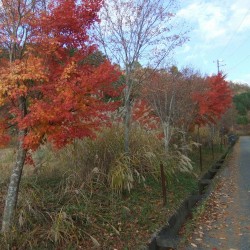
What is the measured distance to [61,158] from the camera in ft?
26.7

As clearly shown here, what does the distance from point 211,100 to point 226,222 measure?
1092cm

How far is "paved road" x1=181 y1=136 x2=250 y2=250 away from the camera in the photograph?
5.71 m

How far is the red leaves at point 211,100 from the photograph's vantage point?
15289 millimetres

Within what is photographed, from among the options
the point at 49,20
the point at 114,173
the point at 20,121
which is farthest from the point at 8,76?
the point at 114,173

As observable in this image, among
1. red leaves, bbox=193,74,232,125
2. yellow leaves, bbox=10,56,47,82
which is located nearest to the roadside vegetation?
yellow leaves, bbox=10,56,47,82

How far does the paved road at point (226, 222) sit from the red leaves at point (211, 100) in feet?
16.8

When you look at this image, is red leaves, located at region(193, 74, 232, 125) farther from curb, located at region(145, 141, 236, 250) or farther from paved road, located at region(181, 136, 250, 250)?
curb, located at region(145, 141, 236, 250)

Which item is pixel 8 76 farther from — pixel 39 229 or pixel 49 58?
pixel 39 229

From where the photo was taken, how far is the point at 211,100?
1703cm

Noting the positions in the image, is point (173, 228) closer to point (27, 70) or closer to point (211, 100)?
point (27, 70)

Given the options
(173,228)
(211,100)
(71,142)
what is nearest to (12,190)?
(71,142)

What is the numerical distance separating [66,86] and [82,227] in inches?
102

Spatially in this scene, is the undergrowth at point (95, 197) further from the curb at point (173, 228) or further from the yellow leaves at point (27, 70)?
the yellow leaves at point (27, 70)

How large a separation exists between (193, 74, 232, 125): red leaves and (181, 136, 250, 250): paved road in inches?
201
